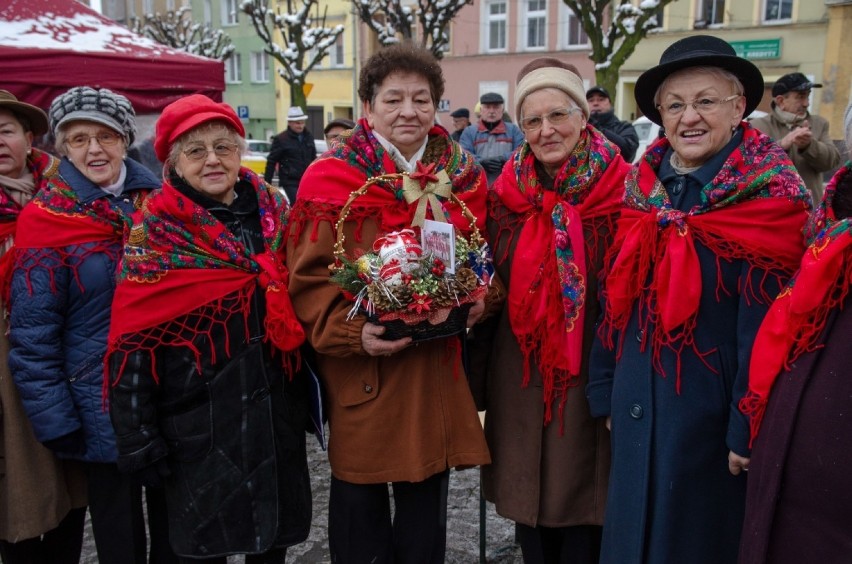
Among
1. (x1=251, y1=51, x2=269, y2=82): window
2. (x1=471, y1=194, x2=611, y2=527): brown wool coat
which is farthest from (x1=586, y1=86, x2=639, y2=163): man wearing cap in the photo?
(x1=251, y1=51, x2=269, y2=82): window

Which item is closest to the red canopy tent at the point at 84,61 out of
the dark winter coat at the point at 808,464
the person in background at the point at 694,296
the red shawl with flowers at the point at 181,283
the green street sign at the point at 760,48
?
the red shawl with flowers at the point at 181,283

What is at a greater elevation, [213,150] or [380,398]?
[213,150]

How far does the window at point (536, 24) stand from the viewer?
84.3 ft

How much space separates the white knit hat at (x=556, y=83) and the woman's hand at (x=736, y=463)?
1.31 m

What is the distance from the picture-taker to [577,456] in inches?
103

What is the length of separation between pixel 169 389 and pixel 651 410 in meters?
1.65

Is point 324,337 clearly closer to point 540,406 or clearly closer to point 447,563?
point 540,406

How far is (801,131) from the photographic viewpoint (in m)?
5.39

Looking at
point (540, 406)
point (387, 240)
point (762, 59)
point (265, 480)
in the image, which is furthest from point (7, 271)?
point (762, 59)

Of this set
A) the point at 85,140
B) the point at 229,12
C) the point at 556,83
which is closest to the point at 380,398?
the point at 556,83

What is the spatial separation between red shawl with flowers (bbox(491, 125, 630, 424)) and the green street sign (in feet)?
70.4

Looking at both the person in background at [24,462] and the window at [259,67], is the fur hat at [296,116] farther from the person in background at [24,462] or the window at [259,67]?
the window at [259,67]

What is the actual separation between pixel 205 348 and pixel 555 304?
1260 mm

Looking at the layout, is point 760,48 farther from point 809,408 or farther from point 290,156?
point 809,408
